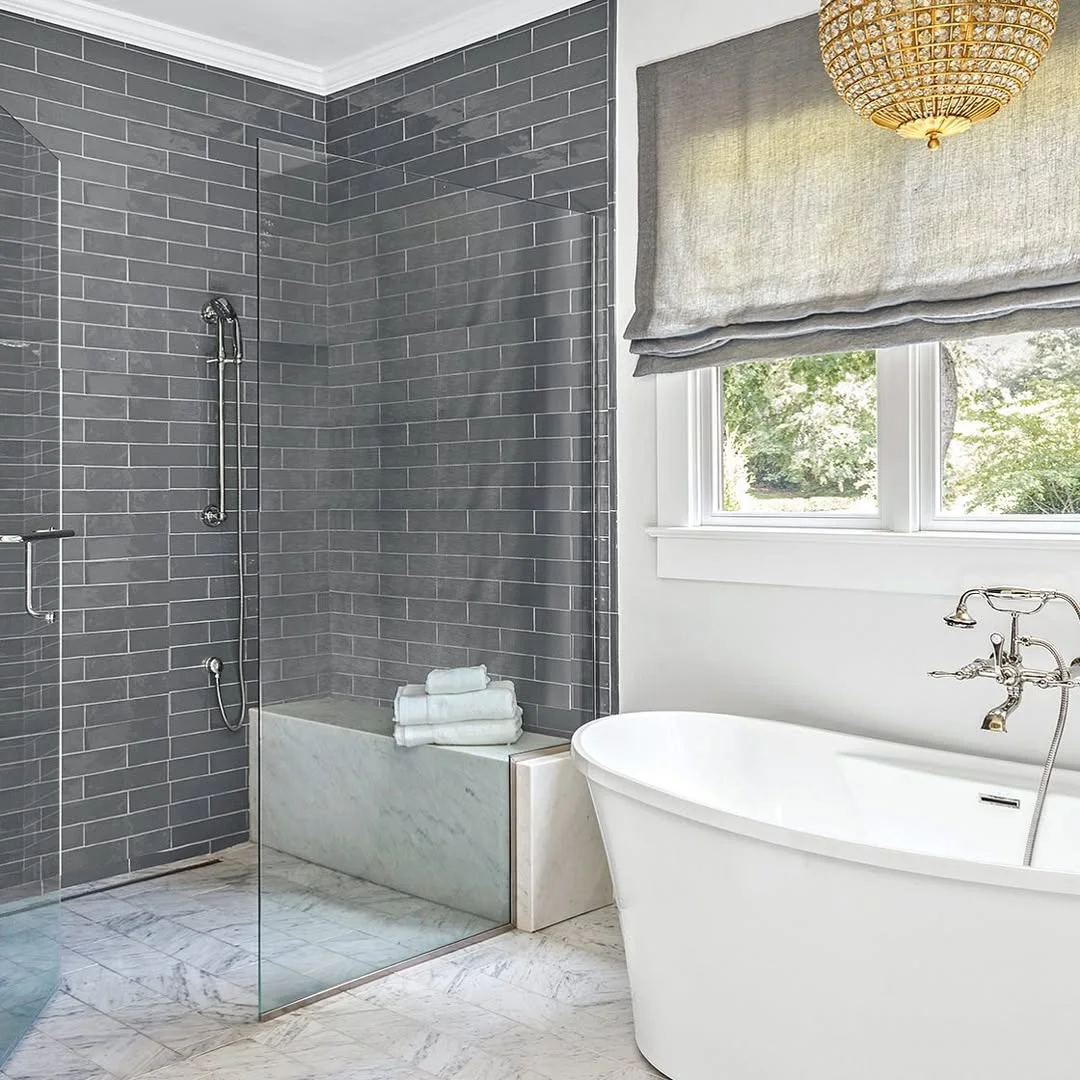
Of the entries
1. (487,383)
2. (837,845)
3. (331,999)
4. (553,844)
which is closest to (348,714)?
(331,999)

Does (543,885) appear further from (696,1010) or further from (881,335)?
(881,335)

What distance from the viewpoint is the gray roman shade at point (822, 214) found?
2.66 m

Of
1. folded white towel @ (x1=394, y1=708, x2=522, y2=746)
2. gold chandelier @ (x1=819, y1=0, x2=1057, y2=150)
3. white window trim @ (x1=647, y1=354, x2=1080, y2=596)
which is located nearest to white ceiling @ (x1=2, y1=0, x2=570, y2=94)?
white window trim @ (x1=647, y1=354, x2=1080, y2=596)

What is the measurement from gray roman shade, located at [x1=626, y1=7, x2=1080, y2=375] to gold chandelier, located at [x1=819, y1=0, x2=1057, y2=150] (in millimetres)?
813

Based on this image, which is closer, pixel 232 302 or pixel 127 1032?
pixel 127 1032

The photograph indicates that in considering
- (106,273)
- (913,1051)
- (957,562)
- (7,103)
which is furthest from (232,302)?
(913,1051)

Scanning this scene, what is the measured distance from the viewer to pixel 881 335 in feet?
9.64

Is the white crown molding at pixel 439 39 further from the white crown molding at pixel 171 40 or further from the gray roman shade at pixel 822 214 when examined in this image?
the gray roman shade at pixel 822 214

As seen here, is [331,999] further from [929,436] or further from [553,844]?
[929,436]

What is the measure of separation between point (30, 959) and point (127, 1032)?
0.29 meters

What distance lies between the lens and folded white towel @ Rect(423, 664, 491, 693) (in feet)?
10.3

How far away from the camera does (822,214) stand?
10.00ft

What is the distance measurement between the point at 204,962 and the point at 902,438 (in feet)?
7.82

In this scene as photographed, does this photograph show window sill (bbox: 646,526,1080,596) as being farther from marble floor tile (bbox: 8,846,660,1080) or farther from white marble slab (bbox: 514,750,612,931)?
marble floor tile (bbox: 8,846,660,1080)
